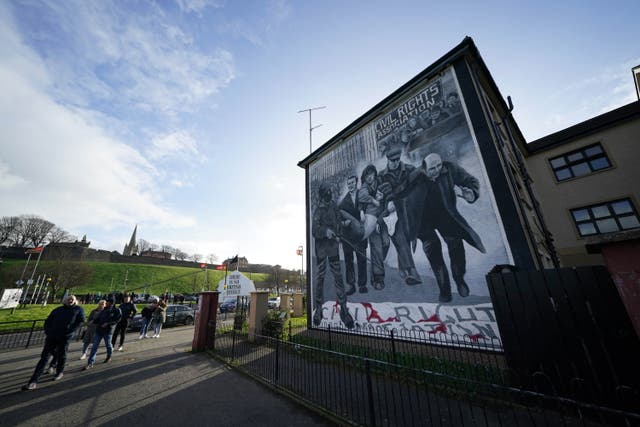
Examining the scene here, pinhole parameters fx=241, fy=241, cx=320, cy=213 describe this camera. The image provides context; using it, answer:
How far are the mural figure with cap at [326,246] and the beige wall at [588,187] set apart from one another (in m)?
12.1

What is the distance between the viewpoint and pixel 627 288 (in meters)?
3.27

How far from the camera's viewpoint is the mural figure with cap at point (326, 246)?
11.5 meters

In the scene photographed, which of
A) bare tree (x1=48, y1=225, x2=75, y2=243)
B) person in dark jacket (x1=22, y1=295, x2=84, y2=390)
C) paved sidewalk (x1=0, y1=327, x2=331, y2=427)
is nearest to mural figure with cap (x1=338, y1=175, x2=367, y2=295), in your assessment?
paved sidewalk (x1=0, y1=327, x2=331, y2=427)

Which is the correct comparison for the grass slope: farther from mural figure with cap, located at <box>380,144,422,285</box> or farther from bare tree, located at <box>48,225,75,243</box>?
mural figure with cap, located at <box>380,144,422,285</box>

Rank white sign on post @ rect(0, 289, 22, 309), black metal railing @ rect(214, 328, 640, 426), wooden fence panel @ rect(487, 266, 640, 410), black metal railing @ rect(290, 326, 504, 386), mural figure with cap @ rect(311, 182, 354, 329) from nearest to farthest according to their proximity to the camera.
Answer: black metal railing @ rect(214, 328, 640, 426) < wooden fence panel @ rect(487, 266, 640, 410) < black metal railing @ rect(290, 326, 504, 386) < mural figure with cap @ rect(311, 182, 354, 329) < white sign on post @ rect(0, 289, 22, 309)

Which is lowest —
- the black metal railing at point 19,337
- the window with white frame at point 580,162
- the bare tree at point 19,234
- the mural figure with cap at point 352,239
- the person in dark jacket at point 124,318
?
the black metal railing at point 19,337

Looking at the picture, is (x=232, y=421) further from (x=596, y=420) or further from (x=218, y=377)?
(x=596, y=420)

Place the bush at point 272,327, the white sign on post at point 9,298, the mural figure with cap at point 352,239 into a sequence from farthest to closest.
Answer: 1. the white sign on post at point 9,298
2. the bush at point 272,327
3. the mural figure with cap at point 352,239

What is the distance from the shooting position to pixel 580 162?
45.0ft

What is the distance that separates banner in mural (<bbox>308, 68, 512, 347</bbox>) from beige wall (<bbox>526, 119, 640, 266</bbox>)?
9.63 m

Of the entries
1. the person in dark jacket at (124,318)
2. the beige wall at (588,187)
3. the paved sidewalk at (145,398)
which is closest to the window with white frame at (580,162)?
the beige wall at (588,187)

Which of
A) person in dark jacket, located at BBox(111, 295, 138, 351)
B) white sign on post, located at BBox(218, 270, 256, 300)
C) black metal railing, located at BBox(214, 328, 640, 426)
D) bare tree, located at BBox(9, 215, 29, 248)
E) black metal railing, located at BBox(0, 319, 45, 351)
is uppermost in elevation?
bare tree, located at BBox(9, 215, 29, 248)

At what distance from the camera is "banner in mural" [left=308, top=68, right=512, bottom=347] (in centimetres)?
774

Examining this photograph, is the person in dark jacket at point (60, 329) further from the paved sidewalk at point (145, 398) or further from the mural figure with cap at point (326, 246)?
the mural figure with cap at point (326, 246)
